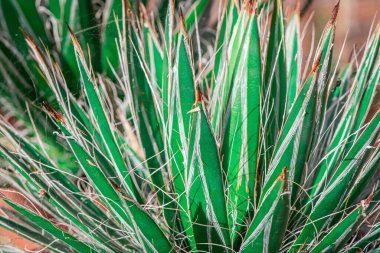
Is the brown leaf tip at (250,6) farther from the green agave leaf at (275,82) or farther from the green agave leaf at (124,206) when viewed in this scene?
the green agave leaf at (124,206)

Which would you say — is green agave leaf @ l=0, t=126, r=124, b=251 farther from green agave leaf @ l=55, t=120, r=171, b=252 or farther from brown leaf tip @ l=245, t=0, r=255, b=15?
brown leaf tip @ l=245, t=0, r=255, b=15

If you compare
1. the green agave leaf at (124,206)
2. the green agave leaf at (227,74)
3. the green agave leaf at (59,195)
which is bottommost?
the green agave leaf at (59,195)

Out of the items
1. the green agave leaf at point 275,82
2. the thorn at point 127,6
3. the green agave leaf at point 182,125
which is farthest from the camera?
the thorn at point 127,6

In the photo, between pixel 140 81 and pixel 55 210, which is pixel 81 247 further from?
pixel 140 81

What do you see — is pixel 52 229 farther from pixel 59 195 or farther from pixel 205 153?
pixel 205 153

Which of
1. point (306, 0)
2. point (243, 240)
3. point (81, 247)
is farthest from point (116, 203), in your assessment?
point (306, 0)

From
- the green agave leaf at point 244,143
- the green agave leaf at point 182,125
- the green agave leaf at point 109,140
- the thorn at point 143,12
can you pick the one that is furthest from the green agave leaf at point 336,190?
the thorn at point 143,12

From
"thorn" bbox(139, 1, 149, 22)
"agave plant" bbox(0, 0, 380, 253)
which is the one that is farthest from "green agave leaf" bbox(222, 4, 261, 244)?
A: "thorn" bbox(139, 1, 149, 22)

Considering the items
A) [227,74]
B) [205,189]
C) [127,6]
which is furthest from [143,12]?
[205,189]
